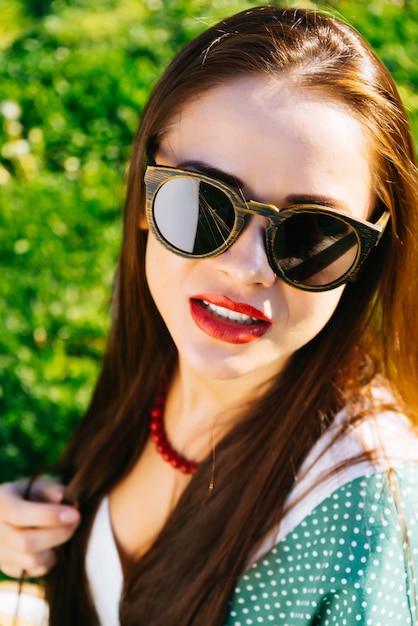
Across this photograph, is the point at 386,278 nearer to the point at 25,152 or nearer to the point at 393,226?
the point at 393,226

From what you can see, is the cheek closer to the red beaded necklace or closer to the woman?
the woman

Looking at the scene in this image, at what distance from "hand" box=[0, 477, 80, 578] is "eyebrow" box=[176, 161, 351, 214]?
1.05m

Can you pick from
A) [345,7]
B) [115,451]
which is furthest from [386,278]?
[345,7]

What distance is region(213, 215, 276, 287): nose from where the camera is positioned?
4.70 feet

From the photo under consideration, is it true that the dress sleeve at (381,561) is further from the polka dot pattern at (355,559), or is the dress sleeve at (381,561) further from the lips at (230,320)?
the lips at (230,320)

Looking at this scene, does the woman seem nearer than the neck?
Yes

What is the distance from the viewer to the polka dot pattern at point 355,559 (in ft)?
4.94

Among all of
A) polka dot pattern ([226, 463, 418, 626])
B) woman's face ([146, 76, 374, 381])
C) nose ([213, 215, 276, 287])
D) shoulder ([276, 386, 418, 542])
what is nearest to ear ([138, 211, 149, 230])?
woman's face ([146, 76, 374, 381])

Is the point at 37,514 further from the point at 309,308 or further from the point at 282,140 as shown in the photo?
the point at 282,140

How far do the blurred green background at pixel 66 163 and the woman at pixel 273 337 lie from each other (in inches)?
43.7

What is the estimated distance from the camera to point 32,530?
2004mm

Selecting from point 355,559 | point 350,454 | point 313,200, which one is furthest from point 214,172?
point 355,559

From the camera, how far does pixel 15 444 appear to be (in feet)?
9.61

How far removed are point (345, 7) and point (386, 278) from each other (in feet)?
10.5
